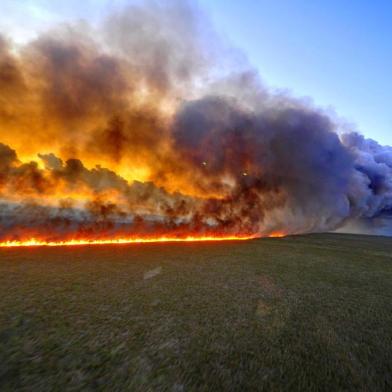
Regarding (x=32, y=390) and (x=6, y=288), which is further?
(x=6, y=288)

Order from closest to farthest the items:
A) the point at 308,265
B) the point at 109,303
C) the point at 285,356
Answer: the point at 285,356 < the point at 109,303 < the point at 308,265

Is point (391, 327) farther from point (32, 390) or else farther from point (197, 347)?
point (32, 390)

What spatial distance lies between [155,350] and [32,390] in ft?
9.50

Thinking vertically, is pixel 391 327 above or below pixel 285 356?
below

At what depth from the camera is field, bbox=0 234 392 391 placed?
5582 millimetres

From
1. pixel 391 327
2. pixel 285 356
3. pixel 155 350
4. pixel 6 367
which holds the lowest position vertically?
pixel 391 327

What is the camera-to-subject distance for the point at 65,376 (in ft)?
17.8

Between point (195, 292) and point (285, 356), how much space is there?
6.06m

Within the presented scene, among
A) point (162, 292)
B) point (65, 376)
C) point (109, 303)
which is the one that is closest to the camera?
point (65, 376)

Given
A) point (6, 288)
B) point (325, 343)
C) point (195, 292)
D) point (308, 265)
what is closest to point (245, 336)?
point (325, 343)

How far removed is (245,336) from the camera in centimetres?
779

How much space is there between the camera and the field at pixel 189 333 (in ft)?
18.3

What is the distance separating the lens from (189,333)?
7852 mm

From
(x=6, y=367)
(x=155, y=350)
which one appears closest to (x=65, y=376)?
(x=6, y=367)
